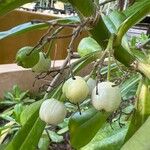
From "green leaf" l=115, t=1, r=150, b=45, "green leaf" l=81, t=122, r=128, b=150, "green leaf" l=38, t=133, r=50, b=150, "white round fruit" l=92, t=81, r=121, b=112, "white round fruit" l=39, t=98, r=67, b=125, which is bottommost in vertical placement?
"green leaf" l=38, t=133, r=50, b=150

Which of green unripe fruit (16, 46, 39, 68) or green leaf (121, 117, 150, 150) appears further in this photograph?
green unripe fruit (16, 46, 39, 68)

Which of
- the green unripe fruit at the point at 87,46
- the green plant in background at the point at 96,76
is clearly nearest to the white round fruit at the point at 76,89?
the green plant in background at the point at 96,76

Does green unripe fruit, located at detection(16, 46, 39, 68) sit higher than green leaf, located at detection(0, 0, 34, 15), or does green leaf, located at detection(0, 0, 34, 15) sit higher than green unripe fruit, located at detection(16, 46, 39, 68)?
green leaf, located at detection(0, 0, 34, 15)

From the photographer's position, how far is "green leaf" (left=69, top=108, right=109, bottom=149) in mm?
549

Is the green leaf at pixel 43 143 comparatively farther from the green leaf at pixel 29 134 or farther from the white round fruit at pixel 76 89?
the white round fruit at pixel 76 89

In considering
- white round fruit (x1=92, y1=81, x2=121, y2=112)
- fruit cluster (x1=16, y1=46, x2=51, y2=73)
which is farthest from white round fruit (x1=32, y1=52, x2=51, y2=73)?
white round fruit (x1=92, y1=81, x2=121, y2=112)

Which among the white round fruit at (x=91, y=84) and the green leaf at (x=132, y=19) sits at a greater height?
the green leaf at (x=132, y=19)

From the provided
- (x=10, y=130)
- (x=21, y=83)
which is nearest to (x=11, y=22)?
(x=21, y=83)

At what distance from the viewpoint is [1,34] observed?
0.61 metres

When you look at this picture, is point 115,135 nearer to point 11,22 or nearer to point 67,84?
point 67,84

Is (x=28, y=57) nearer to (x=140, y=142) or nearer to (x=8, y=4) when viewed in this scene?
(x=8, y=4)

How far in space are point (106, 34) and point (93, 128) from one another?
13cm

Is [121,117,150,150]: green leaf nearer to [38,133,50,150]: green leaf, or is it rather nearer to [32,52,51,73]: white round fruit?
[32,52,51,73]: white round fruit

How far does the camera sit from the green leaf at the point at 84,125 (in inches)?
21.6
